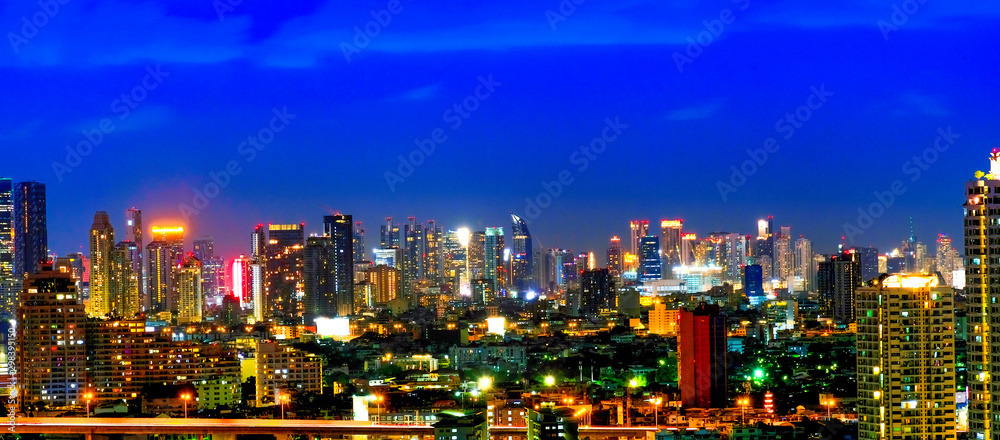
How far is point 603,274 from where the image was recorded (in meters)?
53.9

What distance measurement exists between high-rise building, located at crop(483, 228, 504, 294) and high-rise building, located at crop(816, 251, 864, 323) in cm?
1514

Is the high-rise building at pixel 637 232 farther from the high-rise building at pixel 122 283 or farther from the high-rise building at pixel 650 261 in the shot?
the high-rise building at pixel 122 283

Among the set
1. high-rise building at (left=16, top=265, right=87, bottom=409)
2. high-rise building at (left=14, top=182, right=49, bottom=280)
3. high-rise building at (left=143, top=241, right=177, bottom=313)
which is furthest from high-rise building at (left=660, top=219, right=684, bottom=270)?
high-rise building at (left=16, top=265, right=87, bottom=409)

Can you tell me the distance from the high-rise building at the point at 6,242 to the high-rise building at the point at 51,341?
16.1 metres

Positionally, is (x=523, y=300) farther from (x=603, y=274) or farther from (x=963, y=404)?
(x=963, y=404)

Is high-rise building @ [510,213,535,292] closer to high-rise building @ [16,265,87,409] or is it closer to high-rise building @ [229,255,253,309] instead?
high-rise building @ [229,255,253,309]

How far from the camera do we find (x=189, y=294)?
50062 millimetres

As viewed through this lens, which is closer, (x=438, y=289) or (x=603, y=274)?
(x=603, y=274)

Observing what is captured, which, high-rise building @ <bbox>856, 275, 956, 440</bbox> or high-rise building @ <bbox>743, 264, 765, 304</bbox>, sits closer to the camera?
high-rise building @ <bbox>856, 275, 956, 440</bbox>

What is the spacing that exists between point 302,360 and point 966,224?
54.8ft

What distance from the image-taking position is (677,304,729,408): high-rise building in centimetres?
2425

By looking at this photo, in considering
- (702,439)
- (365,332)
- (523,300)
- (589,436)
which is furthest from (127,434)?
(523,300)

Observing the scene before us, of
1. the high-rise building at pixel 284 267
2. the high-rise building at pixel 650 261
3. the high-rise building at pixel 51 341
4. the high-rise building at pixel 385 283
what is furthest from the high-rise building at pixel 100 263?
the high-rise building at pixel 650 261

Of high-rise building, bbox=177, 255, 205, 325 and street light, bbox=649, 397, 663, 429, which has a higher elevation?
high-rise building, bbox=177, 255, 205, 325
